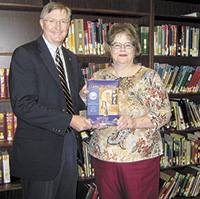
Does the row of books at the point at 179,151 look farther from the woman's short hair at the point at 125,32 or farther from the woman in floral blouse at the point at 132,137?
the woman's short hair at the point at 125,32

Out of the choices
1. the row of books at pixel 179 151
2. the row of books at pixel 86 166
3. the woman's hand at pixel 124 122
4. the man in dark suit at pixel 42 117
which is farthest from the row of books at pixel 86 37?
the row of books at pixel 179 151

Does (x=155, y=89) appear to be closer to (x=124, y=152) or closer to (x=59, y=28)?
(x=124, y=152)

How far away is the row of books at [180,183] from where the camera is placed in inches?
114

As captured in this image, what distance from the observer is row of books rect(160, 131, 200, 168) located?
9.52ft

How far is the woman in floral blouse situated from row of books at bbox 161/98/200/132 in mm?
1135

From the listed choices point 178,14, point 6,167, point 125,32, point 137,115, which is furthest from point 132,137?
point 178,14

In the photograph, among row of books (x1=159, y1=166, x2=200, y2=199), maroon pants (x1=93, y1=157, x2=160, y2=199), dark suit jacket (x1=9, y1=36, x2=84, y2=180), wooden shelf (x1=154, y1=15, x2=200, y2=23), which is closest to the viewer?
dark suit jacket (x1=9, y1=36, x2=84, y2=180)

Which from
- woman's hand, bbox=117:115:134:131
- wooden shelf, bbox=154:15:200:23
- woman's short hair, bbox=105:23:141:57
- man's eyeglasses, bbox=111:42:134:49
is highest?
wooden shelf, bbox=154:15:200:23

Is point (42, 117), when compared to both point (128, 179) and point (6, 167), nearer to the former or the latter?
point (128, 179)

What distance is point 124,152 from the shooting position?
1.71 metres

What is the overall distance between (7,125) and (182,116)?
1.89m

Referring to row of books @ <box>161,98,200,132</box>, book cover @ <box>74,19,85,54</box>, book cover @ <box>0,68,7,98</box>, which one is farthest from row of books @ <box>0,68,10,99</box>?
row of books @ <box>161,98,200,132</box>

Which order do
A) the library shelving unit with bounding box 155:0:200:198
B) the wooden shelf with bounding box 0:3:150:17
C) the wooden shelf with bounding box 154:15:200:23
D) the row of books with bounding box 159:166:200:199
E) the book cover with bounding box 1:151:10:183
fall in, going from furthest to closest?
the library shelving unit with bounding box 155:0:200:198 → the row of books with bounding box 159:166:200:199 → the wooden shelf with bounding box 154:15:200:23 → the book cover with bounding box 1:151:10:183 → the wooden shelf with bounding box 0:3:150:17

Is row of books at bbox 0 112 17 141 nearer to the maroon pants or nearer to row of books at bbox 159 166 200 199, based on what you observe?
the maroon pants
